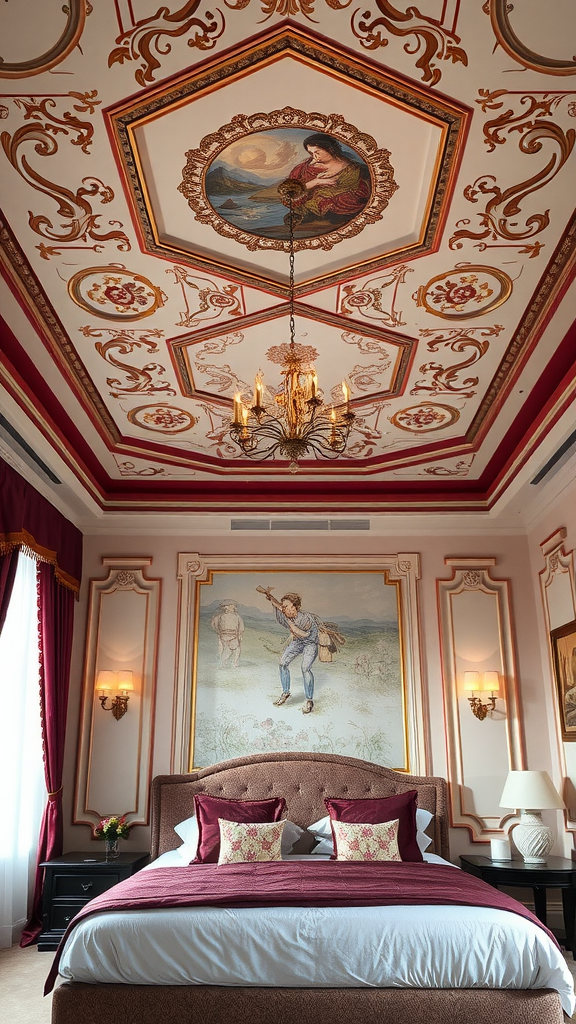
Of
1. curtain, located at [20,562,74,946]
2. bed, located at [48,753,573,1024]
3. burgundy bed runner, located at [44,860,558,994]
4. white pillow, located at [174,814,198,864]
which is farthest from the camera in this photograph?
curtain, located at [20,562,74,946]

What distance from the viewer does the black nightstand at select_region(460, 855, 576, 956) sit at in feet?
16.6

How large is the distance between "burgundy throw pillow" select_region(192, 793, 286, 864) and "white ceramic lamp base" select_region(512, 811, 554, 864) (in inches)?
65.8

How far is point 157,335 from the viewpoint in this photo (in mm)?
4188

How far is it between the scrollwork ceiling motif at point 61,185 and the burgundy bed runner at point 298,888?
3.03 metres

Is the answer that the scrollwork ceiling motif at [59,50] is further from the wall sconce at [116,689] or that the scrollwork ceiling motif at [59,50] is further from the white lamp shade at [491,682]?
the white lamp shade at [491,682]

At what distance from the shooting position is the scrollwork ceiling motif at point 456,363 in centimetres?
416

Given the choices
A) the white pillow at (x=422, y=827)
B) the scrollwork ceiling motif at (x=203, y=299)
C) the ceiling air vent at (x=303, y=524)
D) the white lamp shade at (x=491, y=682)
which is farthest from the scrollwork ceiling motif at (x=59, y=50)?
the white lamp shade at (x=491, y=682)

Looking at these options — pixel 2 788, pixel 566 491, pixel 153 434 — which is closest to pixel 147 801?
pixel 2 788

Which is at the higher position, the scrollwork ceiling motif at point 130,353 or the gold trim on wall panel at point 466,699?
the scrollwork ceiling motif at point 130,353

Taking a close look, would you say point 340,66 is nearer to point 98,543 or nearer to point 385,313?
point 385,313

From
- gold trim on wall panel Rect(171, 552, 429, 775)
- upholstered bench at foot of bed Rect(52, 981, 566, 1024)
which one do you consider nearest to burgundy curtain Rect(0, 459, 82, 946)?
gold trim on wall panel Rect(171, 552, 429, 775)

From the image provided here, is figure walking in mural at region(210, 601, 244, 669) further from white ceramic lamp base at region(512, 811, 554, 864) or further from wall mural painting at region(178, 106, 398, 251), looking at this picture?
wall mural painting at region(178, 106, 398, 251)

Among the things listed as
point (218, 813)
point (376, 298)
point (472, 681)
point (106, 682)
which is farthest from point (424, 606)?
point (376, 298)

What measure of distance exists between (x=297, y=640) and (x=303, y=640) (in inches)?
1.9
